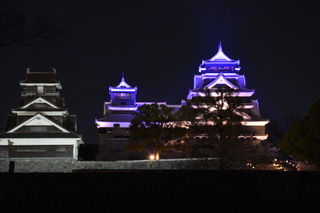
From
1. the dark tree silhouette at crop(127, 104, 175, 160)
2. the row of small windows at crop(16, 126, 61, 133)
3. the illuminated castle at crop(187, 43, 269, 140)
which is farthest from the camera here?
the illuminated castle at crop(187, 43, 269, 140)

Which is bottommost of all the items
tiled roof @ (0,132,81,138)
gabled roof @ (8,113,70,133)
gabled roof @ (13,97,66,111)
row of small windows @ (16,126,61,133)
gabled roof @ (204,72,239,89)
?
tiled roof @ (0,132,81,138)

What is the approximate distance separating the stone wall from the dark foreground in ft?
42.2

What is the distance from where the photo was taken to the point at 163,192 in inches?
339

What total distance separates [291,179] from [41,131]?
26.1 metres

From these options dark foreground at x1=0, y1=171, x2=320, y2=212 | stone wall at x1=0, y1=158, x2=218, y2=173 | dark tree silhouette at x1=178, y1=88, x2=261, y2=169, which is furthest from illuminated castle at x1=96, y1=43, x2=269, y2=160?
dark foreground at x1=0, y1=171, x2=320, y2=212

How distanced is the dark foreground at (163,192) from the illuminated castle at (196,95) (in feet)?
75.9

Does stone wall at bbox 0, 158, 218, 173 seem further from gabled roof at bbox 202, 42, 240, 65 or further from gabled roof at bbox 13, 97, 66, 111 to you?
gabled roof at bbox 202, 42, 240, 65

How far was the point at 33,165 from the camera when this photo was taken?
2977cm

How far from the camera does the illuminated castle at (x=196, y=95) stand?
3531 centimetres

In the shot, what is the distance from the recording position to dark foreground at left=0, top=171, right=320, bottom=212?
775 centimetres

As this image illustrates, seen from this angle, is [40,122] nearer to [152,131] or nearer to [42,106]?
[42,106]

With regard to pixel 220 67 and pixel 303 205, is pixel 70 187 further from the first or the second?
pixel 220 67

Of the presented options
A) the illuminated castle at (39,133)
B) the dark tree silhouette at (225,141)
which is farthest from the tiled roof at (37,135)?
the dark tree silhouette at (225,141)

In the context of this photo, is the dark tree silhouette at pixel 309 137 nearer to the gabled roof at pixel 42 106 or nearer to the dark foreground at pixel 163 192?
the dark foreground at pixel 163 192
